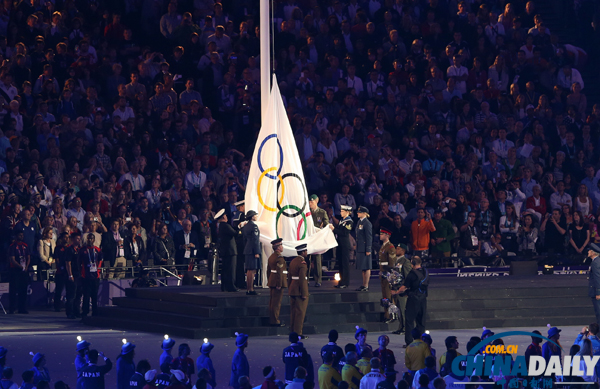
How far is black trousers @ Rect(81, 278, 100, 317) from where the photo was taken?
23281 millimetres

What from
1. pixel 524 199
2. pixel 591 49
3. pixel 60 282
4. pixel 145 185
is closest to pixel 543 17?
pixel 591 49

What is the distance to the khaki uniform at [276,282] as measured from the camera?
2016cm

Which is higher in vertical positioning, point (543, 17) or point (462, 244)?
point (543, 17)

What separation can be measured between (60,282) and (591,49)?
19.4 metres

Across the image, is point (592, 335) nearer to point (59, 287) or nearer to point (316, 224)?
point (316, 224)

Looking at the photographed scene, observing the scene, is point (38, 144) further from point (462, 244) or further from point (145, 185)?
point (462, 244)

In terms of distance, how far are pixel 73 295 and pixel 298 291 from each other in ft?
19.3

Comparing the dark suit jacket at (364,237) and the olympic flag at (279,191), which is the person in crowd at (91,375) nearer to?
the olympic flag at (279,191)

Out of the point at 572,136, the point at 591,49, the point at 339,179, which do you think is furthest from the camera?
the point at 591,49

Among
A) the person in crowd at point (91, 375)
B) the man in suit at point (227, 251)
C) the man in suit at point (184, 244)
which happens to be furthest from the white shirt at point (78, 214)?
the person in crowd at point (91, 375)

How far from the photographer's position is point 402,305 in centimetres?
2088

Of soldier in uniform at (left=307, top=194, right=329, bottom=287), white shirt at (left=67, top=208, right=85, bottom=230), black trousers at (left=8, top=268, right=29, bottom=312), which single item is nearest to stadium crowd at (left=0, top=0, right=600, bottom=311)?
white shirt at (left=67, top=208, right=85, bottom=230)

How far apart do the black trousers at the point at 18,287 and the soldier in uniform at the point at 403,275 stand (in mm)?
8196

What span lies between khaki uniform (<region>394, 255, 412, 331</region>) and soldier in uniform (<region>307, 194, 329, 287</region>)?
2800 mm
